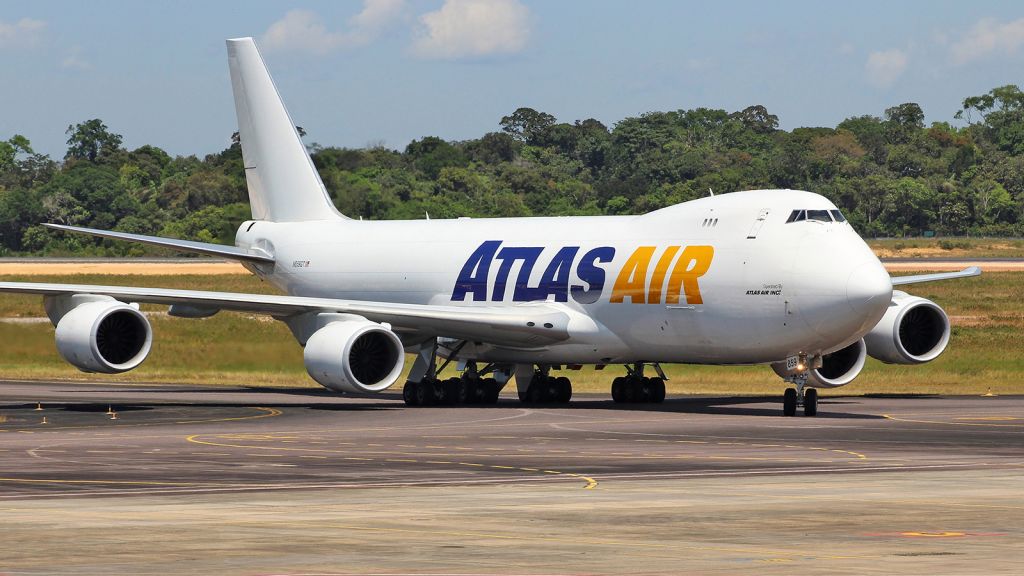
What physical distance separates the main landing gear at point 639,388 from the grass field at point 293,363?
6468 mm

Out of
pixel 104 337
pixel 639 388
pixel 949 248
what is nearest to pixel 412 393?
pixel 639 388

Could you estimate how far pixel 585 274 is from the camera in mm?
41031

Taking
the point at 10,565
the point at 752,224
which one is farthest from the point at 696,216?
the point at 10,565

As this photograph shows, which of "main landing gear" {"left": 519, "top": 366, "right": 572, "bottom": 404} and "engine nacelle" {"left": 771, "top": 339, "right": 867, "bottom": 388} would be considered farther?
"main landing gear" {"left": 519, "top": 366, "right": 572, "bottom": 404}

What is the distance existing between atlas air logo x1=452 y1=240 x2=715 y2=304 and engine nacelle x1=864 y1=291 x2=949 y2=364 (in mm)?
7052

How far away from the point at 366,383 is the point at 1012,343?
31.9 meters

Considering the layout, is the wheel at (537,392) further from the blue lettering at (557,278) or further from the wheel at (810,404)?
the wheel at (810,404)

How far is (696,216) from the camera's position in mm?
39688

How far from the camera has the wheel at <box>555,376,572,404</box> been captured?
143ft

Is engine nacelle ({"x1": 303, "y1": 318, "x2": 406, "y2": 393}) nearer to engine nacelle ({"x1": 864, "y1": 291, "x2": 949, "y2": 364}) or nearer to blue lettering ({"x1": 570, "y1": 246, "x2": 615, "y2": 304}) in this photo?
blue lettering ({"x1": 570, "y1": 246, "x2": 615, "y2": 304})

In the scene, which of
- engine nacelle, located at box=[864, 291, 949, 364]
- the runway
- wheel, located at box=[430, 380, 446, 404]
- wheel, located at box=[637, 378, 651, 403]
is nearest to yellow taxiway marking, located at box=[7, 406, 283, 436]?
the runway

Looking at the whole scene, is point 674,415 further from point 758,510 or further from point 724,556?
point 724,556

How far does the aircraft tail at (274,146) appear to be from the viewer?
5200cm

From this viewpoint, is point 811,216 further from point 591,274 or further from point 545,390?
point 545,390
